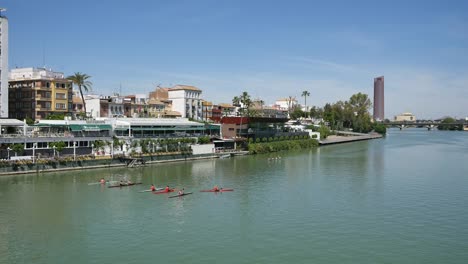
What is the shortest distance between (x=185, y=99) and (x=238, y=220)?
272 feet

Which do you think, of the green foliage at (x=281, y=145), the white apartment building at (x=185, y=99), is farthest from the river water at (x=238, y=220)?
the white apartment building at (x=185, y=99)

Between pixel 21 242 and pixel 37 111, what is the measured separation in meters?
55.8

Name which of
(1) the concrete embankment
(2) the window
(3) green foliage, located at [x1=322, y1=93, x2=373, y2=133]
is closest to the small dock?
(2) the window

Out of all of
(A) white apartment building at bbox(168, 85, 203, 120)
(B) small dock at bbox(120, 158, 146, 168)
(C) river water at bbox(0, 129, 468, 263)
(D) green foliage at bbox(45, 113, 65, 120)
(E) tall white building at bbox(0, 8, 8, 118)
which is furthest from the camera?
(A) white apartment building at bbox(168, 85, 203, 120)

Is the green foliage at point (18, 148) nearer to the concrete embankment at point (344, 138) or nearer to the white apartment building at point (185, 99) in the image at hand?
the white apartment building at point (185, 99)

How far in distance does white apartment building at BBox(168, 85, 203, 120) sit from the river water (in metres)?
57.8

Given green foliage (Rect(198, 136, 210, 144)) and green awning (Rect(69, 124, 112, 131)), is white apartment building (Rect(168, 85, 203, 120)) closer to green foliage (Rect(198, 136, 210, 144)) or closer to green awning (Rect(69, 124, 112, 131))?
green foliage (Rect(198, 136, 210, 144))

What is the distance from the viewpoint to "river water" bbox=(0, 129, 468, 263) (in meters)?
27.4

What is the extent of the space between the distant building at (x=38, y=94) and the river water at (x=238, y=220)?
→ 28075mm

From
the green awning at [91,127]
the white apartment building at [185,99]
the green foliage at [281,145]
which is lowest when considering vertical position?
the green foliage at [281,145]

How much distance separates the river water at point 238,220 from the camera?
27359 mm

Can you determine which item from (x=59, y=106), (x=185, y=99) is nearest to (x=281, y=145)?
(x=185, y=99)

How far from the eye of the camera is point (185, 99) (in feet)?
379

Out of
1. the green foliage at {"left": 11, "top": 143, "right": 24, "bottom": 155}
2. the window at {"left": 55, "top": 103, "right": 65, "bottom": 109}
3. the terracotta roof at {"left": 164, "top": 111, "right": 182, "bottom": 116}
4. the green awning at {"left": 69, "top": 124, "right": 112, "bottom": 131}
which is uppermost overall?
the window at {"left": 55, "top": 103, "right": 65, "bottom": 109}
